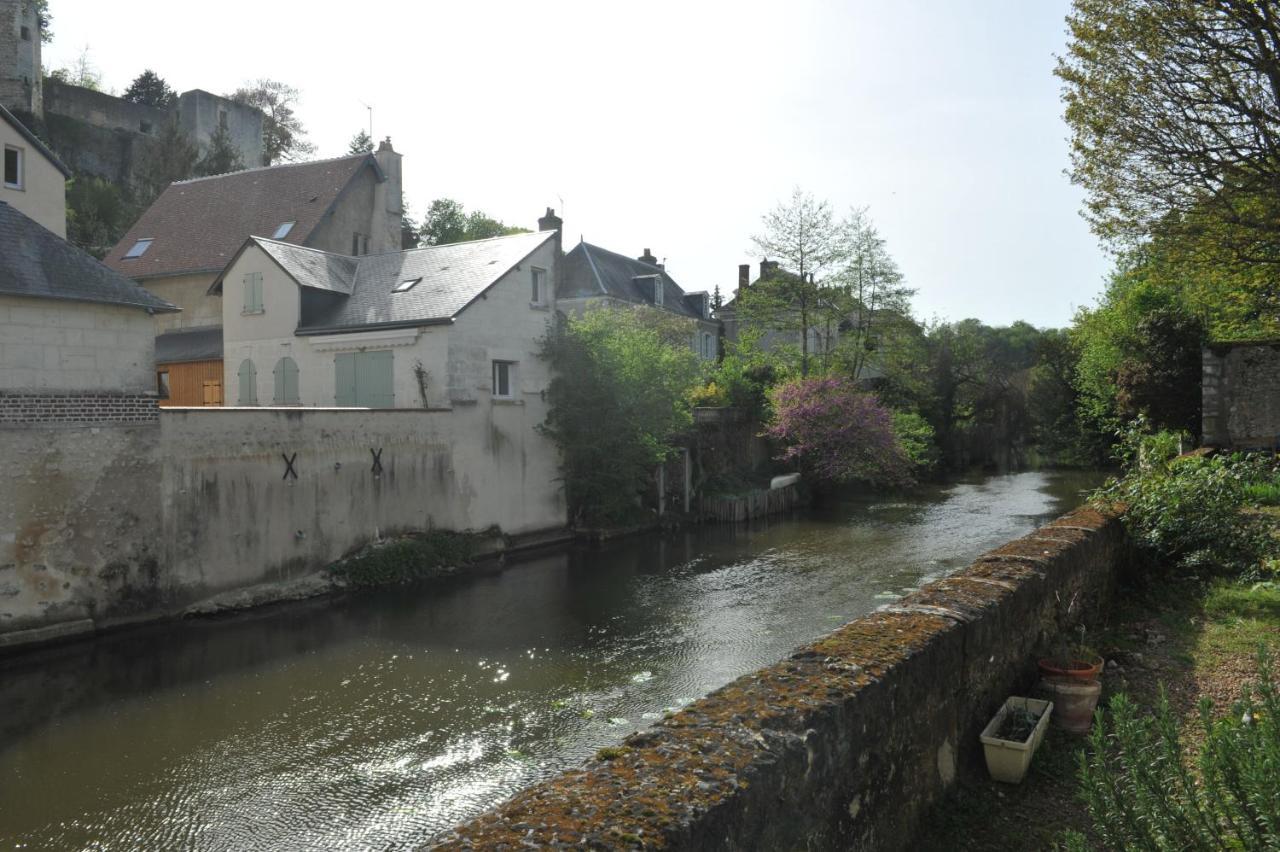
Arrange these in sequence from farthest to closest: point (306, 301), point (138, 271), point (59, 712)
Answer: point (138, 271) → point (306, 301) → point (59, 712)

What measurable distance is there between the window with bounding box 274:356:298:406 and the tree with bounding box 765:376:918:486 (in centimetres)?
1484

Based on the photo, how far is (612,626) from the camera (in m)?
13.3

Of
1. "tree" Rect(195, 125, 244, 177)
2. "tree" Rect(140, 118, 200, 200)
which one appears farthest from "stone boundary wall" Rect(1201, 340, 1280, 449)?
"tree" Rect(140, 118, 200, 200)

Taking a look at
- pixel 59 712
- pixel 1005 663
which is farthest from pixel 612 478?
pixel 1005 663

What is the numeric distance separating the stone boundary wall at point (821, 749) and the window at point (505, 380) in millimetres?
16037

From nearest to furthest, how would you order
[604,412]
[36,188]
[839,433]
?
[36,188] < [604,412] < [839,433]

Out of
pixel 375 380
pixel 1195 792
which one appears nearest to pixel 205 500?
pixel 375 380

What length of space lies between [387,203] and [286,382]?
10704 millimetres

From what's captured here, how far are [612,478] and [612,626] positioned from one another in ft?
26.5

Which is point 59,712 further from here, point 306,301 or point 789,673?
point 306,301

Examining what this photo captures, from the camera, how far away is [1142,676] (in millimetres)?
6184

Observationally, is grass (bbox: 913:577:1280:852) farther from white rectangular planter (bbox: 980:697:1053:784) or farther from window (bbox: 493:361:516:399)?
window (bbox: 493:361:516:399)

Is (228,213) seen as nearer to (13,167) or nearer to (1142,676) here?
(13,167)

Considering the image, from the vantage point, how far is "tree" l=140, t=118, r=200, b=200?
125ft
